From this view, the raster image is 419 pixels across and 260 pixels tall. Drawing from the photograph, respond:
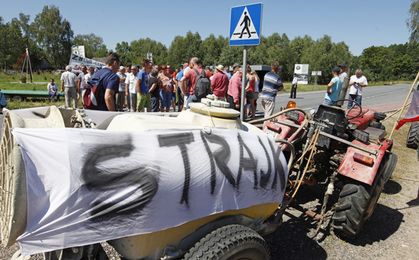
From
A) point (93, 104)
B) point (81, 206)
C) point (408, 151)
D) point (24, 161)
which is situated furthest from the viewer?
point (408, 151)

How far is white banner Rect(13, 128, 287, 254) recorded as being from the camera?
5.61ft

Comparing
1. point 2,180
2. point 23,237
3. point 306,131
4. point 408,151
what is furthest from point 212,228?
point 408,151

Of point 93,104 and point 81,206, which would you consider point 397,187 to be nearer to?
point 93,104

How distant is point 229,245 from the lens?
215 cm

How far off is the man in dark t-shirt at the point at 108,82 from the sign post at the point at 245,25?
1.83 m

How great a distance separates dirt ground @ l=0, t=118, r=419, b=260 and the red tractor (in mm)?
176

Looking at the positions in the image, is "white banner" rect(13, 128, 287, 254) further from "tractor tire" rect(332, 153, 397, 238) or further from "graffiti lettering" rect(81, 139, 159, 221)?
"tractor tire" rect(332, 153, 397, 238)


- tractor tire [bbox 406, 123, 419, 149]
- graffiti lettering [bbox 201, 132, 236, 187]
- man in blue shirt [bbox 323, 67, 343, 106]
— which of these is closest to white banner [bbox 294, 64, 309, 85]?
man in blue shirt [bbox 323, 67, 343, 106]

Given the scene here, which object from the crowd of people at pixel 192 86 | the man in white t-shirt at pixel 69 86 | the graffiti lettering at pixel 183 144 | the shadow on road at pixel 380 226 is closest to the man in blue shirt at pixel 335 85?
the crowd of people at pixel 192 86

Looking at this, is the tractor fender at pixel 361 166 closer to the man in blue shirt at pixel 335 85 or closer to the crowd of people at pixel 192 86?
the crowd of people at pixel 192 86

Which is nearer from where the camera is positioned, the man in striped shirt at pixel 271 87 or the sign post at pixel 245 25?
the sign post at pixel 245 25

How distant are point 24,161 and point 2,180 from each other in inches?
20.8

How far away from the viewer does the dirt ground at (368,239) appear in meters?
3.43

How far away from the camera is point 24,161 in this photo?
5.48 feet
